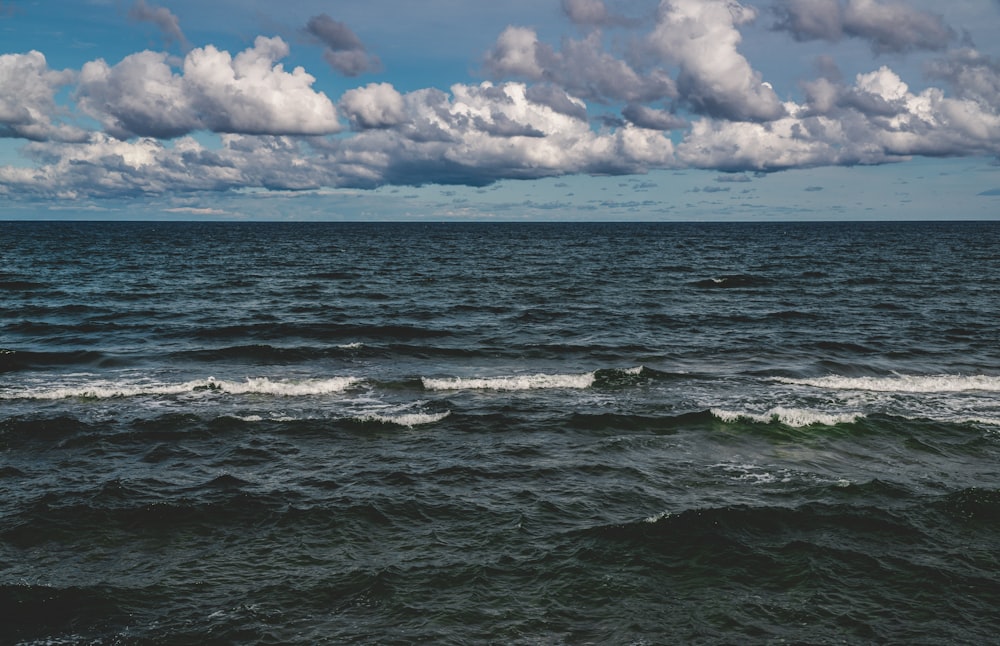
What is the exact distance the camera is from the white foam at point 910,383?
26.3 m

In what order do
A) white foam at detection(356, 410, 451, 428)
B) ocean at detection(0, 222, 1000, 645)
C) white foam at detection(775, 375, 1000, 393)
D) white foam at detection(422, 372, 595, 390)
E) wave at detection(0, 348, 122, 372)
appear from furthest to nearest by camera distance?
wave at detection(0, 348, 122, 372) → white foam at detection(422, 372, 595, 390) → white foam at detection(775, 375, 1000, 393) → white foam at detection(356, 410, 451, 428) → ocean at detection(0, 222, 1000, 645)

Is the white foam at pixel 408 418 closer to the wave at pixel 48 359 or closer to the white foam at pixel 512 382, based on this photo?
the white foam at pixel 512 382

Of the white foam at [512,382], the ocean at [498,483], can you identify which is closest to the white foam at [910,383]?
the ocean at [498,483]

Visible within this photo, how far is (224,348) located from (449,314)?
49.8ft

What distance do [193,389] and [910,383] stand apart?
27038 mm

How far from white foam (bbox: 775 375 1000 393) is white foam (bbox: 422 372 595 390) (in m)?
8.02

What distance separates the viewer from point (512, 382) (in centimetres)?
2728

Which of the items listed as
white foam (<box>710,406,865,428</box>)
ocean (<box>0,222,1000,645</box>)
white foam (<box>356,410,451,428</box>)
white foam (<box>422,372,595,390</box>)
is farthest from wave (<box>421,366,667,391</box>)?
white foam (<box>710,406,865,428</box>)

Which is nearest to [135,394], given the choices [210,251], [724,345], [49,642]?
[49,642]

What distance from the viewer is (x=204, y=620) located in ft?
37.7

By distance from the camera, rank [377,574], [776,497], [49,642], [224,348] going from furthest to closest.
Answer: [224,348] < [776,497] < [377,574] < [49,642]

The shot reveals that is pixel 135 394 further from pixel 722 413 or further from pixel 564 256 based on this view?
pixel 564 256

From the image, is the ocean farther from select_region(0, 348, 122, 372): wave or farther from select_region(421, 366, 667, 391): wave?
select_region(0, 348, 122, 372): wave

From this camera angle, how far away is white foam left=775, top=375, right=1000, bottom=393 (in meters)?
26.3
